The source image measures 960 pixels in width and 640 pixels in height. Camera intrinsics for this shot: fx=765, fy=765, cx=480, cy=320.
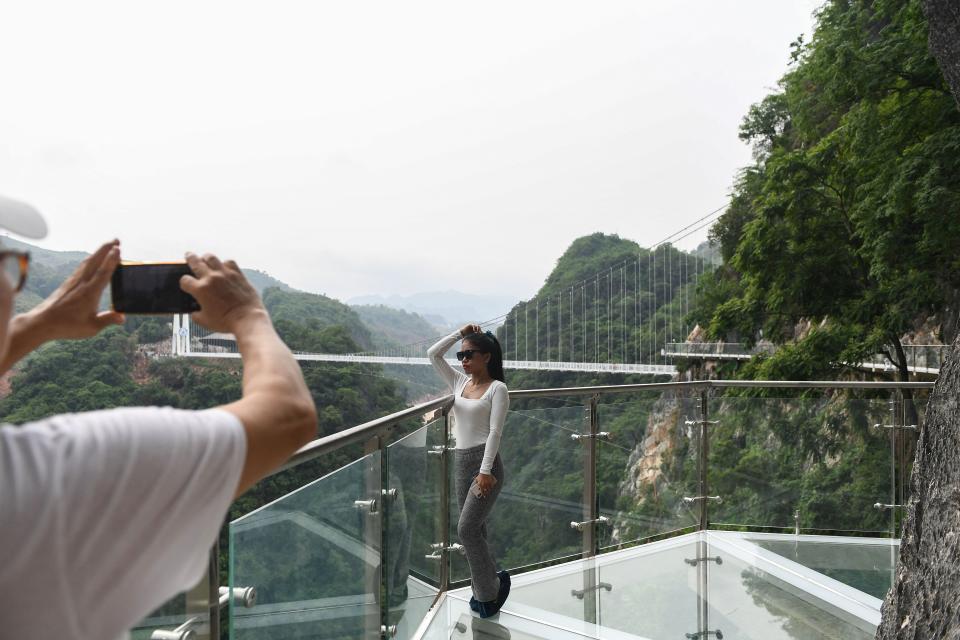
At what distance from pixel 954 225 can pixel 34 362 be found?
1223cm

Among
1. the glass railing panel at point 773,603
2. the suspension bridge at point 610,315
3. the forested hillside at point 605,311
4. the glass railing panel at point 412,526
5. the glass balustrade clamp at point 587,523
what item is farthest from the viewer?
the forested hillside at point 605,311

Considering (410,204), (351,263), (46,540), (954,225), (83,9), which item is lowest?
(46,540)

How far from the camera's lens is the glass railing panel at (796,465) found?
4.11 m

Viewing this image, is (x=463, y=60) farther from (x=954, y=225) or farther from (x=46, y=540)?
(x=46, y=540)

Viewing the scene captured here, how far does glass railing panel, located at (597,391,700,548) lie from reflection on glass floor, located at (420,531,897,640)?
0.37ft

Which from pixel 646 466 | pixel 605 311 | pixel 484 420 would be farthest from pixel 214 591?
pixel 605 311

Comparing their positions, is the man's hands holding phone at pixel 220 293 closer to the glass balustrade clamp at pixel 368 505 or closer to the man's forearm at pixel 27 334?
the man's forearm at pixel 27 334

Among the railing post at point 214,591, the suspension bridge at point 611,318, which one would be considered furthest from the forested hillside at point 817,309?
the suspension bridge at point 611,318

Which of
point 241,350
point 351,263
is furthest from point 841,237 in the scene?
point 351,263

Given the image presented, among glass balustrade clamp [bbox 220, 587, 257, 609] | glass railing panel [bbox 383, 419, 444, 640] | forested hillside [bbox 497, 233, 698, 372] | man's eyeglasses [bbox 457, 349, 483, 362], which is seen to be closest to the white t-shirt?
glass balustrade clamp [bbox 220, 587, 257, 609]

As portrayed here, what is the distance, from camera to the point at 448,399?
3037 mm

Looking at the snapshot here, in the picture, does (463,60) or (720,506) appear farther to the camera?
(463,60)

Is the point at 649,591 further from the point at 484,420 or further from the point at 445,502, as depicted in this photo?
the point at 484,420

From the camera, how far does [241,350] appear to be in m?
0.69
